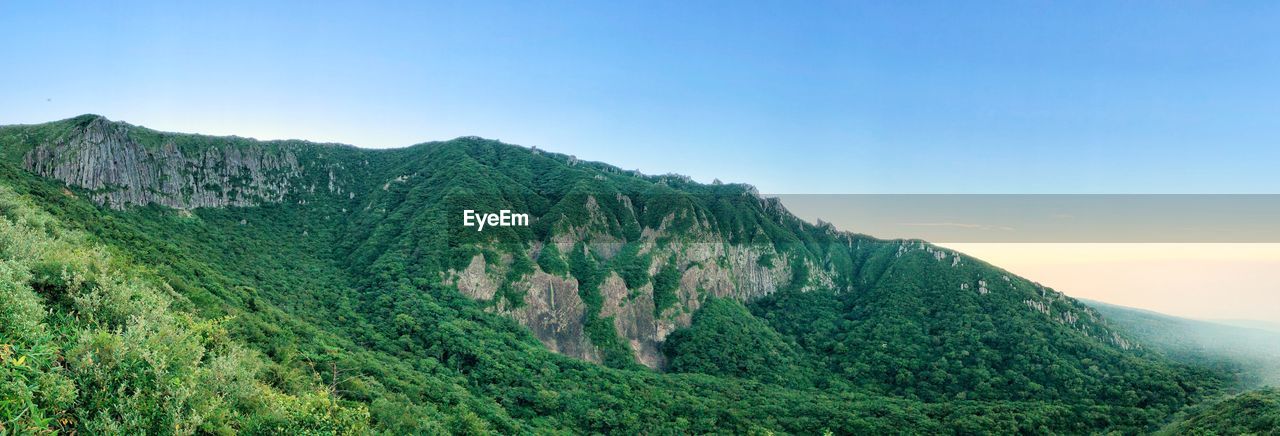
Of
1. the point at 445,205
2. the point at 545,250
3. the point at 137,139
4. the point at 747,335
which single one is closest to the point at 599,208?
the point at 545,250

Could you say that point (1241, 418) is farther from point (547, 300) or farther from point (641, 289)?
point (547, 300)

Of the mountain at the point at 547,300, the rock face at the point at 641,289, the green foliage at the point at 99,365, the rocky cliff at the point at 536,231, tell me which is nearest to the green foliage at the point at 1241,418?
the mountain at the point at 547,300

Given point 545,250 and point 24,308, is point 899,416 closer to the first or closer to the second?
point 545,250

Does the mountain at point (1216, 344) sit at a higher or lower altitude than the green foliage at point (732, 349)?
higher

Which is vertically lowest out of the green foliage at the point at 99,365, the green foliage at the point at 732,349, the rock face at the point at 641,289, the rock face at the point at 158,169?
the green foliage at the point at 732,349

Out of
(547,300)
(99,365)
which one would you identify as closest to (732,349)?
(547,300)

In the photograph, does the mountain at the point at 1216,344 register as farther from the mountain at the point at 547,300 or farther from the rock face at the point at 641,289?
the rock face at the point at 641,289

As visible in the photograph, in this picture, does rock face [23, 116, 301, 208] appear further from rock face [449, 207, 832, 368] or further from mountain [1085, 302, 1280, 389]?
mountain [1085, 302, 1280, 389]

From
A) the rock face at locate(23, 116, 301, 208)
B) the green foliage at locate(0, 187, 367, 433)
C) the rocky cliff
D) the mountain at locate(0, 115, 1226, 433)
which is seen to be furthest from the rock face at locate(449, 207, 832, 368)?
the green foliage at locate(0, 187, 367, 433)
